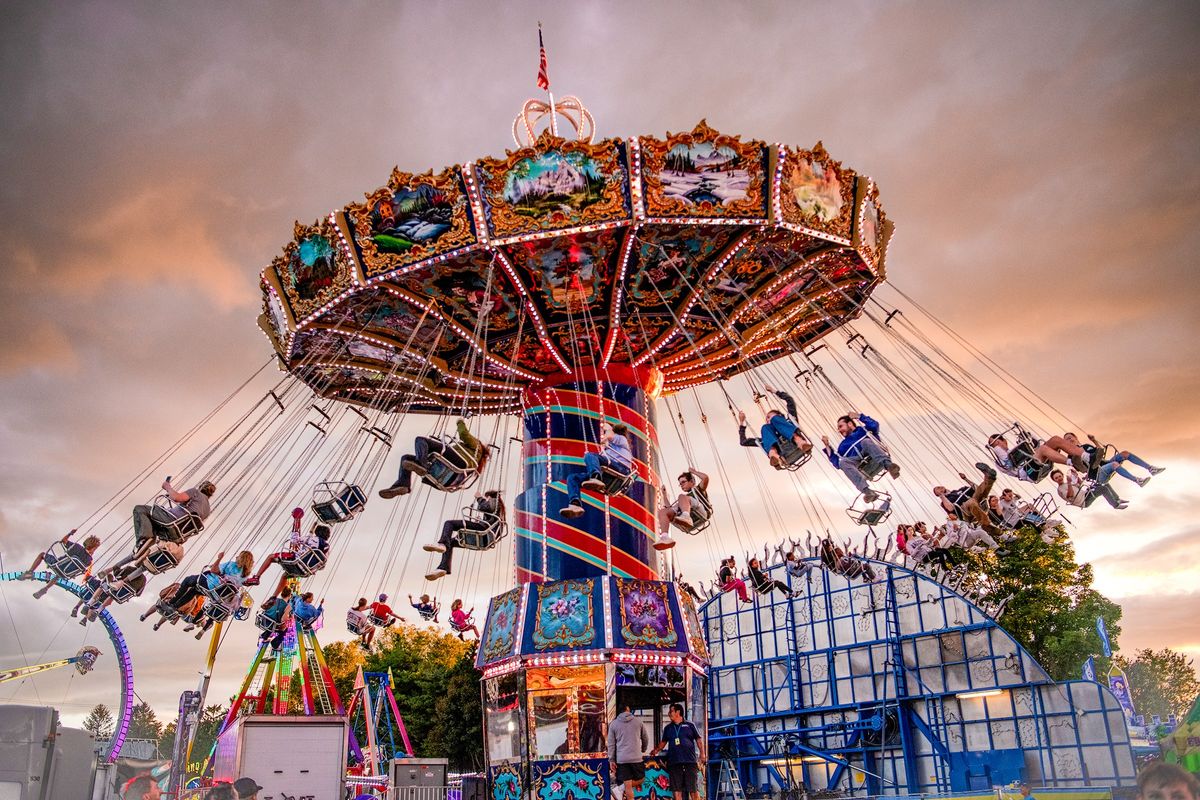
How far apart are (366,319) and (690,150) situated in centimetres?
556

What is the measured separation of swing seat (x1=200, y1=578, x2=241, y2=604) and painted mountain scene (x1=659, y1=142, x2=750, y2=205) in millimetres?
7983

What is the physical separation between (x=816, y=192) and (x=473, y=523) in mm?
6306

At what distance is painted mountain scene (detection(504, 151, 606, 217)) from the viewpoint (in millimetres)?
11148

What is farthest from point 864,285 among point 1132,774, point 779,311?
point 1132,774

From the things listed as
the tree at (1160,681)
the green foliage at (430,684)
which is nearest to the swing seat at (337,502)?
the green foliage at (430,684)

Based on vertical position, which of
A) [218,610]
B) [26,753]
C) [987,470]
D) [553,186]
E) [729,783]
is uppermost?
[553,186]

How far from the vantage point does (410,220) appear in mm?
11625

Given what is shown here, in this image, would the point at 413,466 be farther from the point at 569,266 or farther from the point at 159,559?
the point at 159,559

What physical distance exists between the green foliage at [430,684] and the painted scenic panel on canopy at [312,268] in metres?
11.3

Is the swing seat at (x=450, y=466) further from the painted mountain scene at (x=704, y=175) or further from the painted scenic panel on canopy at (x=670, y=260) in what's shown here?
the painted mountain scene at (x=704, y=175)

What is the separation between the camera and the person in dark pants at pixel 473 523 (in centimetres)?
1230

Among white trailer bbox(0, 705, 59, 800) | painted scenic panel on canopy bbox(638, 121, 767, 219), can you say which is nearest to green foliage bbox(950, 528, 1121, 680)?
painted scenic panel on canopy bbox(638, 121, 767, 219)

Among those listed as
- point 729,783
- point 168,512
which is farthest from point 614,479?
point 729,783

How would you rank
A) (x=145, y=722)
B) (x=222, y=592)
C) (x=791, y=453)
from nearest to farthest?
(x=791, y=453) → (x=222, y=592) → (x=145, y=722)
